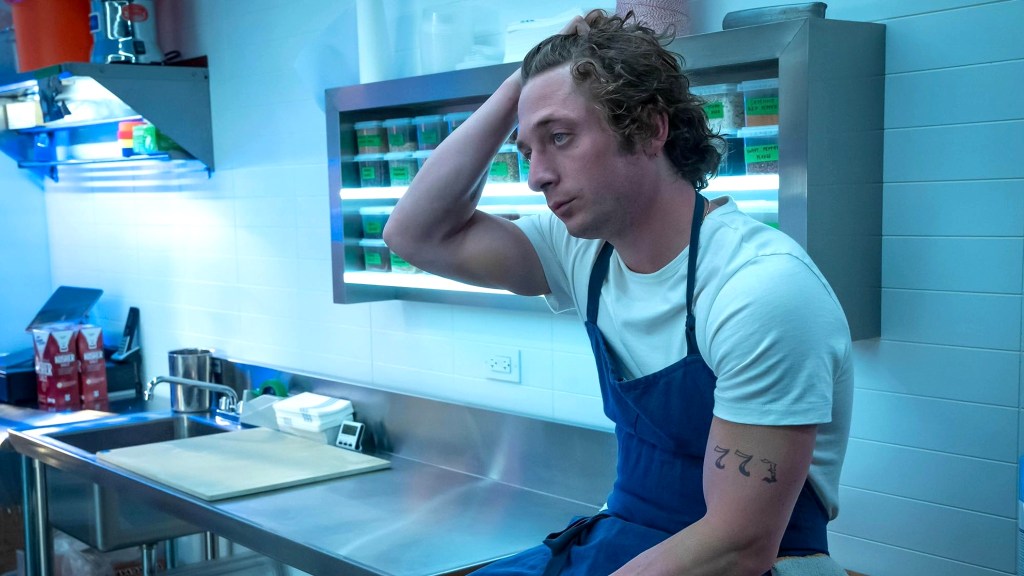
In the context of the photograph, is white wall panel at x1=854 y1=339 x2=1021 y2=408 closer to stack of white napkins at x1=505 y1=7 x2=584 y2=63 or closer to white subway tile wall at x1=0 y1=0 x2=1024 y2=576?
white subway tile wall at x1=0 y1=0 x2=1024 y2=576

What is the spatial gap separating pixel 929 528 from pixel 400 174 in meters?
1.55

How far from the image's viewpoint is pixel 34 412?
3748 mm

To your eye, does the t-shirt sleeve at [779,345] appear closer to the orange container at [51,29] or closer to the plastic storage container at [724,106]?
the plastic storage container at [724,106]

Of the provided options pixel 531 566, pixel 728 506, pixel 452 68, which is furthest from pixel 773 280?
pixel 452 68

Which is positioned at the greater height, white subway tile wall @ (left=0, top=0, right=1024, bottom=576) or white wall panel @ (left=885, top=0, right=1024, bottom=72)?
white wall panel @ (left=885, top=0, right=1024, bottom=72)

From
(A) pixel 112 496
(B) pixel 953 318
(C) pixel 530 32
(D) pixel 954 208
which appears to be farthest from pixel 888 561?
(A) pixel 112 496

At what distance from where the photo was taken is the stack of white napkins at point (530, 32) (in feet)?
7.47

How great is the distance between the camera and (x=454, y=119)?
2621mm

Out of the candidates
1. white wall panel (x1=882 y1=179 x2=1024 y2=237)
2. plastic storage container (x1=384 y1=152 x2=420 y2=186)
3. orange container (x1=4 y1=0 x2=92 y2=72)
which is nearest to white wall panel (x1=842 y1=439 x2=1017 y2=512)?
white wall panel (x1=882 y1=179 x2=1024 y2=237)

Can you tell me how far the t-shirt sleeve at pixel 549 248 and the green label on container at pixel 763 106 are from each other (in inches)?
19.1

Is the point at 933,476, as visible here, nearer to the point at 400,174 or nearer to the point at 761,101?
the point at 761,101

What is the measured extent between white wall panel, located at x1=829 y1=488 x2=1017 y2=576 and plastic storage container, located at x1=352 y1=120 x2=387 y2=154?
1479 millimetres

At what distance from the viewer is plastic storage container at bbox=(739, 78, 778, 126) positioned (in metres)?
1.92

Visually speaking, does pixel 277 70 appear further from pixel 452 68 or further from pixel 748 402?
pixel 748 402
